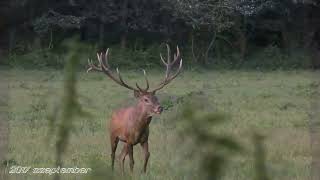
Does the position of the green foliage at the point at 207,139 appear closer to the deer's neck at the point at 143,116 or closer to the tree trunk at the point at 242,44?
the deer's neck at the point at 143,116

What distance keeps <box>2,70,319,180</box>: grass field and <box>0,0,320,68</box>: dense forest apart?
2512 millimetres

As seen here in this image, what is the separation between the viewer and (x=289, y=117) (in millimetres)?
13195

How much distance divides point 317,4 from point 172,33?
181 inches

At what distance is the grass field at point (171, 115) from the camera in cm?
716

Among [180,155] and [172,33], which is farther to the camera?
[172,33]

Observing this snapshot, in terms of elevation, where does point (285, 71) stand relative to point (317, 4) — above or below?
below

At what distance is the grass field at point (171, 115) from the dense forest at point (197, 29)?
2.51 metres

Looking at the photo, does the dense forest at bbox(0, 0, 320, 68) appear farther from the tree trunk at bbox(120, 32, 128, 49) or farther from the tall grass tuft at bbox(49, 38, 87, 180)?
the tall grass tuft at bbox(49, 38, 87, 180)

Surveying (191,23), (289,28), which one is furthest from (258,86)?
(289,28)

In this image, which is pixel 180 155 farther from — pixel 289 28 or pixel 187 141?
pixel 289 28

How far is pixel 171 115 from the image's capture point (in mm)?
3506

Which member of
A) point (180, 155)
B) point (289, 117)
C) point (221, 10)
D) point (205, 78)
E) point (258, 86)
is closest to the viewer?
point (180, 155)

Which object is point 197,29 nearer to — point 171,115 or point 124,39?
point 124,39

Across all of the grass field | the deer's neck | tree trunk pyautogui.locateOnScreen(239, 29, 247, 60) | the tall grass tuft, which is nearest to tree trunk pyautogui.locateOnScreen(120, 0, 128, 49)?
tree trunk pyautogui.locateOnScreen(239, 29, 247, 60)
